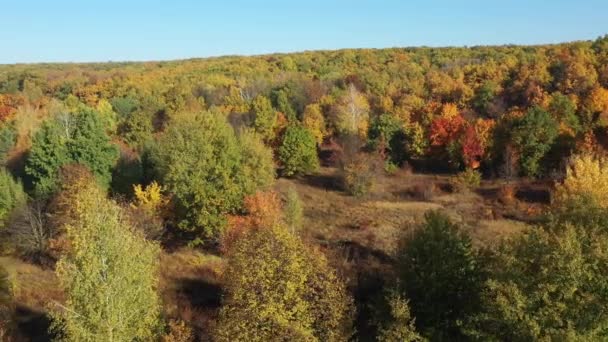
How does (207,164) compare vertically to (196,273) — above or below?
above

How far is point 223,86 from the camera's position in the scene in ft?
387

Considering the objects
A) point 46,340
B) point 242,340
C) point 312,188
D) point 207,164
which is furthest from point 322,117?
point 242,340

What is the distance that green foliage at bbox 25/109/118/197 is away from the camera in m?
48.9

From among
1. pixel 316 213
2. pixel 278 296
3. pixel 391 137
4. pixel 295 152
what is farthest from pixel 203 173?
pixel 391 137

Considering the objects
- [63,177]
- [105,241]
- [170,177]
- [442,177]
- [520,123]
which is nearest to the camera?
[105,241]

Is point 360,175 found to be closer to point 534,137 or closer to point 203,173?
point 534,137

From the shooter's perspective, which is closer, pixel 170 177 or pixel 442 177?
pixel 170 177

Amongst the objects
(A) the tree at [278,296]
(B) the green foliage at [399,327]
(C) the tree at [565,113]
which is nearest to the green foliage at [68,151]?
(A) the tree at [278,296]

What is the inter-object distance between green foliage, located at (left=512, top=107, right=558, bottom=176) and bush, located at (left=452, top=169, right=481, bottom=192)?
214 inches

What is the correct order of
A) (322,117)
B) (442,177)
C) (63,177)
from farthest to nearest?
1. (322,117)
2. (442,177)
3. (63,177)

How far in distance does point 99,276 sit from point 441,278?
15.1 metres

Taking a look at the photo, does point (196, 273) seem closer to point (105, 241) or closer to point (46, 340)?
point (46, 340)

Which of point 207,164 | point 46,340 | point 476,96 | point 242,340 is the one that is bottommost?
point 46,340

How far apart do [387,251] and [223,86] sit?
84640mm
